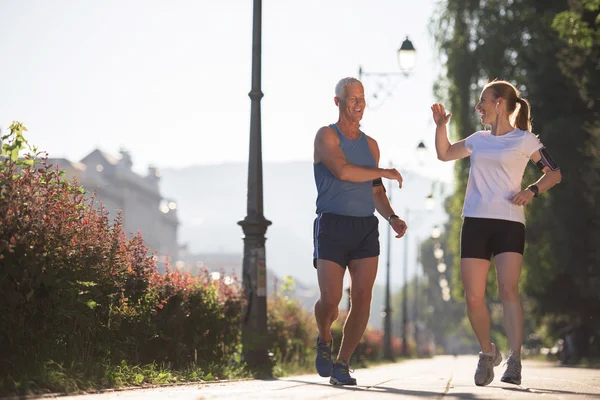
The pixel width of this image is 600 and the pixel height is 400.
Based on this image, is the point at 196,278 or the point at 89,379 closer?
the point at 89,379

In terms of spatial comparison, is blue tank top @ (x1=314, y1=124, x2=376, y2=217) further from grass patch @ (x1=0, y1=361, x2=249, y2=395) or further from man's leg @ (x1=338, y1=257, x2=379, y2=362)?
grass patch @ (x1=0, y1=361, x2=249, y2=395)

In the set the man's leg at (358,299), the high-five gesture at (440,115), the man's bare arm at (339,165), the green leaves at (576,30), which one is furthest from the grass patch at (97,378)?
the green leaves at (576,30)

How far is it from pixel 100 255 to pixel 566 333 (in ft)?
109

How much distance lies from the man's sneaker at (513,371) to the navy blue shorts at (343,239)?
49.8 inches

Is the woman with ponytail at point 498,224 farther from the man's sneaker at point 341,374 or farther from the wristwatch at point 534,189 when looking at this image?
the man's sneaker at point 341,374

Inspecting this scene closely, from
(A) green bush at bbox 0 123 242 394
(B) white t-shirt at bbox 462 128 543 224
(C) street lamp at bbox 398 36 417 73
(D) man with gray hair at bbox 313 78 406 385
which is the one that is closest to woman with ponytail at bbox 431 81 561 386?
(B) white t-shirt at bbox 462 128 543 224

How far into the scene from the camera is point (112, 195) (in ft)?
370

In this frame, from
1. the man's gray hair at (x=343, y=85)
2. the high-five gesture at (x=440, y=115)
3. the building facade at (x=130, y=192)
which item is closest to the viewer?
the man's gray hair at (x=343, y=85)

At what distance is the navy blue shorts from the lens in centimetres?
815

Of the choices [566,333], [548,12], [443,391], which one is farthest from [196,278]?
[566,333]

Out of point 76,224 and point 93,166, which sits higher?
point 93,166

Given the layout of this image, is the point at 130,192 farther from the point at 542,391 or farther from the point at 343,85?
the point at 542,391

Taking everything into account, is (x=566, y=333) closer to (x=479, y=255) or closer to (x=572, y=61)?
(x=572, y=61)

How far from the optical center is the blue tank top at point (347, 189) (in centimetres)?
823
